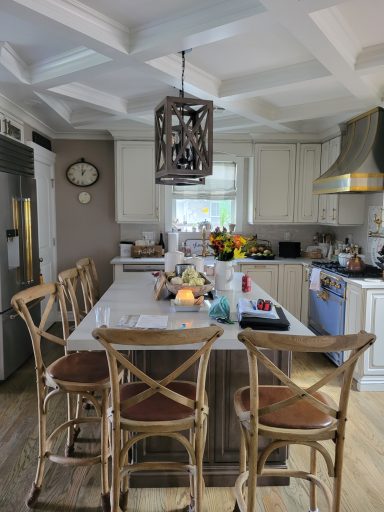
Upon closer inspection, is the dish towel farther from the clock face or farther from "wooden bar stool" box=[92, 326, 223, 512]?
the clock face

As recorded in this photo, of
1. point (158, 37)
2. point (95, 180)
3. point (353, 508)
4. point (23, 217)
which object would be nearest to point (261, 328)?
point (353, 508)

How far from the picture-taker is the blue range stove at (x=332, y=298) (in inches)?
151

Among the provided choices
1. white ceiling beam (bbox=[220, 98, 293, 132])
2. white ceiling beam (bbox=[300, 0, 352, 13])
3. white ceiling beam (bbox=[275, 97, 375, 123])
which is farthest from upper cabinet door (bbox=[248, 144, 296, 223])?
white ceiling beam (bbox=[300, 0, 352, 13])

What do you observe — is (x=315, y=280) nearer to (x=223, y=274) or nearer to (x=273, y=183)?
(x=273, y=183)

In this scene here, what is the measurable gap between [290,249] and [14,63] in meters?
3.85

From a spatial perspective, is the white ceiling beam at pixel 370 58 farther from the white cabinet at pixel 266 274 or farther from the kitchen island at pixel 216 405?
the white cabinet at pixel 266 274

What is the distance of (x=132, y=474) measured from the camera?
87.5 inches

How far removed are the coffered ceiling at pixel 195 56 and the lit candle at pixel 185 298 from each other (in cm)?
156

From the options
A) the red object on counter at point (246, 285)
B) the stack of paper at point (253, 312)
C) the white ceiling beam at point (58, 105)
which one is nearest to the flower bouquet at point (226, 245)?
the red object on counter at point (246, 285)

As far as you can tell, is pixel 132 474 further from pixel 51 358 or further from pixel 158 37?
pixel 158 37

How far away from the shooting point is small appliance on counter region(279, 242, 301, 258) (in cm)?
541

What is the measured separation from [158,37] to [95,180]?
3170 millimetres

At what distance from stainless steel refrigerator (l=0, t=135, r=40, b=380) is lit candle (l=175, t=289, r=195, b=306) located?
1.87 meters

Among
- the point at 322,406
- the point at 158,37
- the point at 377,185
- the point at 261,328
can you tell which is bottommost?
the point at 322,406
